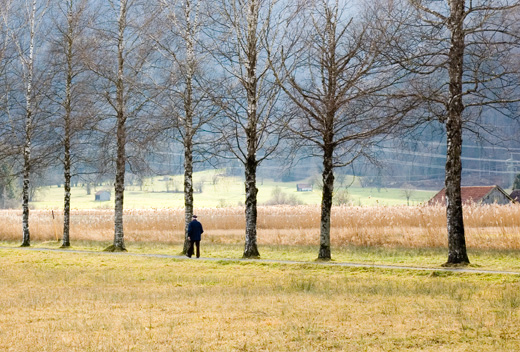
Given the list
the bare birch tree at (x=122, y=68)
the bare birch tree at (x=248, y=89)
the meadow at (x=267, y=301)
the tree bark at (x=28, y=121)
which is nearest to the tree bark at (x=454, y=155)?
the meadow at (x=267, y=301)

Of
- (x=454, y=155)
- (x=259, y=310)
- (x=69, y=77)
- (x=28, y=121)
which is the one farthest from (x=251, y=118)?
(x=28, y=121)

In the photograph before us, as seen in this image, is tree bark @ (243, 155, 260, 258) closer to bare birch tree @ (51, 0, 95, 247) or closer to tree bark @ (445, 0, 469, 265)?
tree bark @ (445, 0, 469, 265)

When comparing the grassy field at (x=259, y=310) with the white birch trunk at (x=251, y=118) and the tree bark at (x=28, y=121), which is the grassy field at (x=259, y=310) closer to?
the white birch trunk at (x=251, y=118)

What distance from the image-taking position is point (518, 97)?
21.4m

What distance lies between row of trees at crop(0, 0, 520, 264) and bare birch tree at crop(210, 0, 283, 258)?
73mm

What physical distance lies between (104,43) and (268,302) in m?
22.6

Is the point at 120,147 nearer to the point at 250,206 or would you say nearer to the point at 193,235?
the point at 193,235

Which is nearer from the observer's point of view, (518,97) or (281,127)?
(518,97)

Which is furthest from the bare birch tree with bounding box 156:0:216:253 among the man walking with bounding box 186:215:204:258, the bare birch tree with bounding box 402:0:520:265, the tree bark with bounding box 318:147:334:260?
the bare birch tree with bounding box 402:0:520:265

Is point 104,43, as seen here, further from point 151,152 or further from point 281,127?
point 281,127

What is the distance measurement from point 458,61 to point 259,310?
10.9 meters

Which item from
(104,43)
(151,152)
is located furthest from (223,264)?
(104,43)

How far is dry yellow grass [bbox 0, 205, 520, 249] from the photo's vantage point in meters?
32.1

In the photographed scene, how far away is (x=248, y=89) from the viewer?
28.7m
